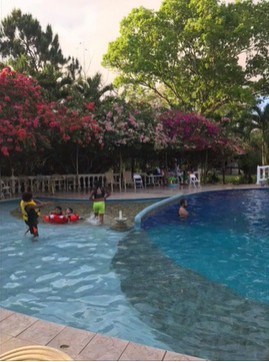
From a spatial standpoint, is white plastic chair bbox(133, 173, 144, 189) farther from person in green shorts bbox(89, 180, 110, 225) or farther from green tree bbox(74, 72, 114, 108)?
person in green shorts bbox(89, 180, 110, 225)

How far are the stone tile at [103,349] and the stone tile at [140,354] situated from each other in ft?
0.15

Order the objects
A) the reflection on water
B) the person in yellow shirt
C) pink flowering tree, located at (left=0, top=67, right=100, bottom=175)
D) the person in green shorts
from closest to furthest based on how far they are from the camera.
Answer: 1. the reflection on water
2. the person in yellow shirt
3. the person in green shorts
4. pink flowering tree, located at (left=0, top=67, right=100, bottom=175)

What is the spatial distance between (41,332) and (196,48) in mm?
22793

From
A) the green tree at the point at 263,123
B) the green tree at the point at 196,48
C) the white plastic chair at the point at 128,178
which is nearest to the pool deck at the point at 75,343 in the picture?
the white plastic chair at the point at 128,178

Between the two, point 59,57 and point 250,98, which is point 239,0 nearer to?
point 250,98

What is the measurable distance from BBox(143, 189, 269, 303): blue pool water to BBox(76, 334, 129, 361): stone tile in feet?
8.94

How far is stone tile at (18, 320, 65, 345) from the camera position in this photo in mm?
3273

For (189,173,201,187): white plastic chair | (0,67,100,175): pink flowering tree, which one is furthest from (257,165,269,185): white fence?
(0,67,100,175): pink flowering tree

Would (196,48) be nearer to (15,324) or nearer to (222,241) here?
(222,241)

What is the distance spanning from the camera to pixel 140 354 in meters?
3.02

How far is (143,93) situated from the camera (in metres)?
28.1

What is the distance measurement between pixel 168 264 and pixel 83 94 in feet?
50.5

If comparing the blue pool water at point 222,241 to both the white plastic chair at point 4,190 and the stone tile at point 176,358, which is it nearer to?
the stone tile at point 176,358

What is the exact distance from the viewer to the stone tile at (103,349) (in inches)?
117
